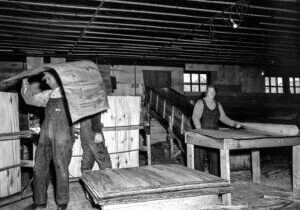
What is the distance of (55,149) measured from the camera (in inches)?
185

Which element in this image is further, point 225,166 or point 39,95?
point 39,95

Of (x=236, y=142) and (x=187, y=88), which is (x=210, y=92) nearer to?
(x=236, y=142)

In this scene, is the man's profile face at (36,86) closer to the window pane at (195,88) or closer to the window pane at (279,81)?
the window pane at (195,88)

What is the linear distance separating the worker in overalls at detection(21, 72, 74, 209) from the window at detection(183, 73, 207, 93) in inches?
407

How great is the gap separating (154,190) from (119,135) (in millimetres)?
2993

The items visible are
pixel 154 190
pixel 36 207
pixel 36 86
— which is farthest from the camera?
pixel 36 86

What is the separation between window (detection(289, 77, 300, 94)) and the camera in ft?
53.3

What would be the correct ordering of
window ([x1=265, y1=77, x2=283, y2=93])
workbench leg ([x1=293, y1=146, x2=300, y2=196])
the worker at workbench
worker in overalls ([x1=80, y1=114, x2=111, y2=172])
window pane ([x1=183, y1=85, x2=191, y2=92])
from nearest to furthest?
1. workbench leg ([x1=293, y1=146, x2=300, y2=196])
2. worker in overalls ([x1=80, y1=114, x2=111, y2=172])
3. the worker at workbench
4. window pane ([x1=183, y1=85, x2=191, y2=92])
5. window ([x1=265, y1=77, x2=283, y2=93])

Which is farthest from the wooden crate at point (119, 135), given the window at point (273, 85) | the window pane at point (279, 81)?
the window pane at point (279, 81)

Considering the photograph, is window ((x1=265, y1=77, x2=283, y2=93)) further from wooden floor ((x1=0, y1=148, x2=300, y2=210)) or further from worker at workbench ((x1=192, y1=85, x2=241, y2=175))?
worker at workbench ((x1=192, y1=85, x2=241, y2=175))

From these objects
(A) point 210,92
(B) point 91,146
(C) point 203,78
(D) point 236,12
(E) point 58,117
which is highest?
(D) point 236,12

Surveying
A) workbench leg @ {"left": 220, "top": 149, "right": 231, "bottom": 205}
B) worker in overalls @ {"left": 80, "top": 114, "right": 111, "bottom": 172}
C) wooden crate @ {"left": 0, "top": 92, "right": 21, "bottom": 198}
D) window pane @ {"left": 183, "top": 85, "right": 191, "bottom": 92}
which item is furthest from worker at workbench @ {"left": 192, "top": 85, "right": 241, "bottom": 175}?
window pane @ {"left": 183, "top": 85, "right": 191, "bottom": 92}

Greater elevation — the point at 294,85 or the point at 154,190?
the point at 294,85

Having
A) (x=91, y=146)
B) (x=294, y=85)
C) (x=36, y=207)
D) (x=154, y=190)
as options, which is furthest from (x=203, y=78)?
(x=154, y=190)
